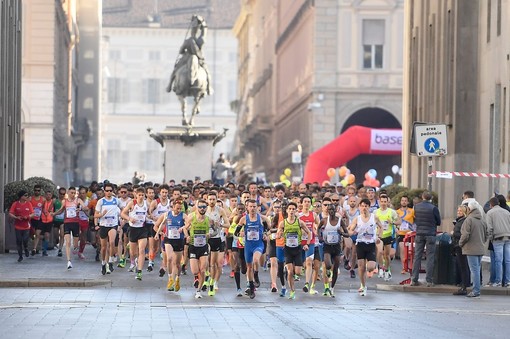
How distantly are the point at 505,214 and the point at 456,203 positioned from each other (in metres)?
13.8

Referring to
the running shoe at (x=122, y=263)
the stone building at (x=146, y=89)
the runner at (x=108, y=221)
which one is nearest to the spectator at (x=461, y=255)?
the runner at (x=108, y=221)

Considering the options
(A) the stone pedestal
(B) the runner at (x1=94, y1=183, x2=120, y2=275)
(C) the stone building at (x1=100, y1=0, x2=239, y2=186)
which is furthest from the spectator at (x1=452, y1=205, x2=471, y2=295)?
(C) the stone building at (x1=100, y1=0, x2=239, y2=186)

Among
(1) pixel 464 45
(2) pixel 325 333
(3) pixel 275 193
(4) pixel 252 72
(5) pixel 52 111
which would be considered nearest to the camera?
(2) pixel 325 333

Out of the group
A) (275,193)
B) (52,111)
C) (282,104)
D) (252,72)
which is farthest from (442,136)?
(252,72)

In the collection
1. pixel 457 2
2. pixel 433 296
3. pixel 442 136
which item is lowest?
pixel 433 296

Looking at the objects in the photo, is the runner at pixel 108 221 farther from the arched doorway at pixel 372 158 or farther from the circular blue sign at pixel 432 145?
the arched doorway at pixel 372 158

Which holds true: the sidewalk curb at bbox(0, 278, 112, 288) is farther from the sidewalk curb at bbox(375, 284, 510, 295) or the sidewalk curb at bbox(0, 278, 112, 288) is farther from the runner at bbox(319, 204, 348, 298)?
the sidewalk curb at bbox(375, 284, 510, 295)

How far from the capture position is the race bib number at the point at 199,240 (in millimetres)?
28656

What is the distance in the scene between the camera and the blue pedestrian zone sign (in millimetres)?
32438

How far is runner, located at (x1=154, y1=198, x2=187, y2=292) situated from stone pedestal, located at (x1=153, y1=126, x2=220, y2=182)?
2748 centimetres

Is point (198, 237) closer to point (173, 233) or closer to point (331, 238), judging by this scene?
point (173, 233)

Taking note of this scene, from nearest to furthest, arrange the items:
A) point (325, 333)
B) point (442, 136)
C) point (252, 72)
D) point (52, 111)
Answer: point (325, 333) → point (442, 136) → point (52, 111) → point (252, 72)

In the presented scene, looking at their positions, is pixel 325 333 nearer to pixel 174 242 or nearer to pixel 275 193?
pixel 174 242

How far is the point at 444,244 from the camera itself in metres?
31.0
